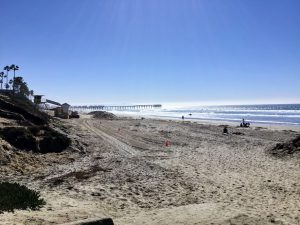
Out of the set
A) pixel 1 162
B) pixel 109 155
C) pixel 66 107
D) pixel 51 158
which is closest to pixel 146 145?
pixel 109 155

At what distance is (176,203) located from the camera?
14.0 meters

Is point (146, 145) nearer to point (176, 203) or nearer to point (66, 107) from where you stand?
point (176, 203)

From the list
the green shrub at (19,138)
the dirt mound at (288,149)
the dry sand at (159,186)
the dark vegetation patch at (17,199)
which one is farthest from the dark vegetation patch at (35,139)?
the dirt mound at (288,149)

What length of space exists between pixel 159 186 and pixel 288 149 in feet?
45.0

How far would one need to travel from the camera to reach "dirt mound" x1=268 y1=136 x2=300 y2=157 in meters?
26.3

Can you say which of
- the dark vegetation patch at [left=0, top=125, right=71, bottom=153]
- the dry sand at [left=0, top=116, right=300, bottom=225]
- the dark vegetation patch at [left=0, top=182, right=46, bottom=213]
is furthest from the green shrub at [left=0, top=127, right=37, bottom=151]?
the dark vegetation patch at [left=0, top=182, right=46, bottom=213]

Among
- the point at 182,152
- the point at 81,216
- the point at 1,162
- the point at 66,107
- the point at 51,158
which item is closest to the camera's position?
the point at 81,216

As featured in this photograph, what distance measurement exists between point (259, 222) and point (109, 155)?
52.6ft

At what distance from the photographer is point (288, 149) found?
88.7ft

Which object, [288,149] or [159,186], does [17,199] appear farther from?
[288,149]

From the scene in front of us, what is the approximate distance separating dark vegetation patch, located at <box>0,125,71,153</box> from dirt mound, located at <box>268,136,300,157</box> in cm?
1395

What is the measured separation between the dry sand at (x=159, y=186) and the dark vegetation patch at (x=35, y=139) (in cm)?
85

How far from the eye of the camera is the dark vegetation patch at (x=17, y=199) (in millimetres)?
11438

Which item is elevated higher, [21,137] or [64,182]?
[21,137]
